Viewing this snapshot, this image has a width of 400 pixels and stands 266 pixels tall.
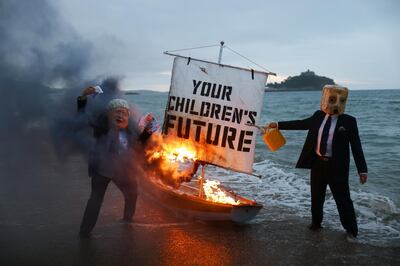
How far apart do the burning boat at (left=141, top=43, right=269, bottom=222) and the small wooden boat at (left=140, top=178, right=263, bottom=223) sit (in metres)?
0.02

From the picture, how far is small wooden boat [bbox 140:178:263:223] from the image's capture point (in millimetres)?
7156

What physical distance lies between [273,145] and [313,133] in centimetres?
86

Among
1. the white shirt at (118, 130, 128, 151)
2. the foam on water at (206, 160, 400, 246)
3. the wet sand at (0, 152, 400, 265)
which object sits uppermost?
the white shirt at (118, 130, 128, 151)

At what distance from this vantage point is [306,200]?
991 cm

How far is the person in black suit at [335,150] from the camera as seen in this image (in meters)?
6.58

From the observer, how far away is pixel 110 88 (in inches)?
302

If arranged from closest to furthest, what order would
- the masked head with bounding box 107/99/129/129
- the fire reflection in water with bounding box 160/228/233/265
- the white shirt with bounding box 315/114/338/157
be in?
the fire reflection in water with bounding box 160/228/233/265 → the masked head with bounding box 107/99/129/129 → the white shirt with bounding box 315/114/338/157

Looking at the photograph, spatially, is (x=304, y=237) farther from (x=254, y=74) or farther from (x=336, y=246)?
(x=254, y=74)

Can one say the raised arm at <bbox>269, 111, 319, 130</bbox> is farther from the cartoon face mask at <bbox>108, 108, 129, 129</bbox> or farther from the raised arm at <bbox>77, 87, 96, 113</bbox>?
the raised arm at <bbox>77, 87, 96, 113</bbox>

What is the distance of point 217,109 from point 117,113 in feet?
7.32

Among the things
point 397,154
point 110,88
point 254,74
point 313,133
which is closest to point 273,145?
point 313,133

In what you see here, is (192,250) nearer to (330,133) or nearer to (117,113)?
(117,113)

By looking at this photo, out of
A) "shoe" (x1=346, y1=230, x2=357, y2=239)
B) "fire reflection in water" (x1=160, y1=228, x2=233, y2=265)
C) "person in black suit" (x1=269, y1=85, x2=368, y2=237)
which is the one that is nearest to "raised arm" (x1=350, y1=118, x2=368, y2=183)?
"person in black suit" (x1=269, y1=85, x2=368, y2=237)

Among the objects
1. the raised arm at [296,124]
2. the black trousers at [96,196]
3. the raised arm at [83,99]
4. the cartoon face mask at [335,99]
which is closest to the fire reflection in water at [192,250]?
the black trousers at [96,196]
